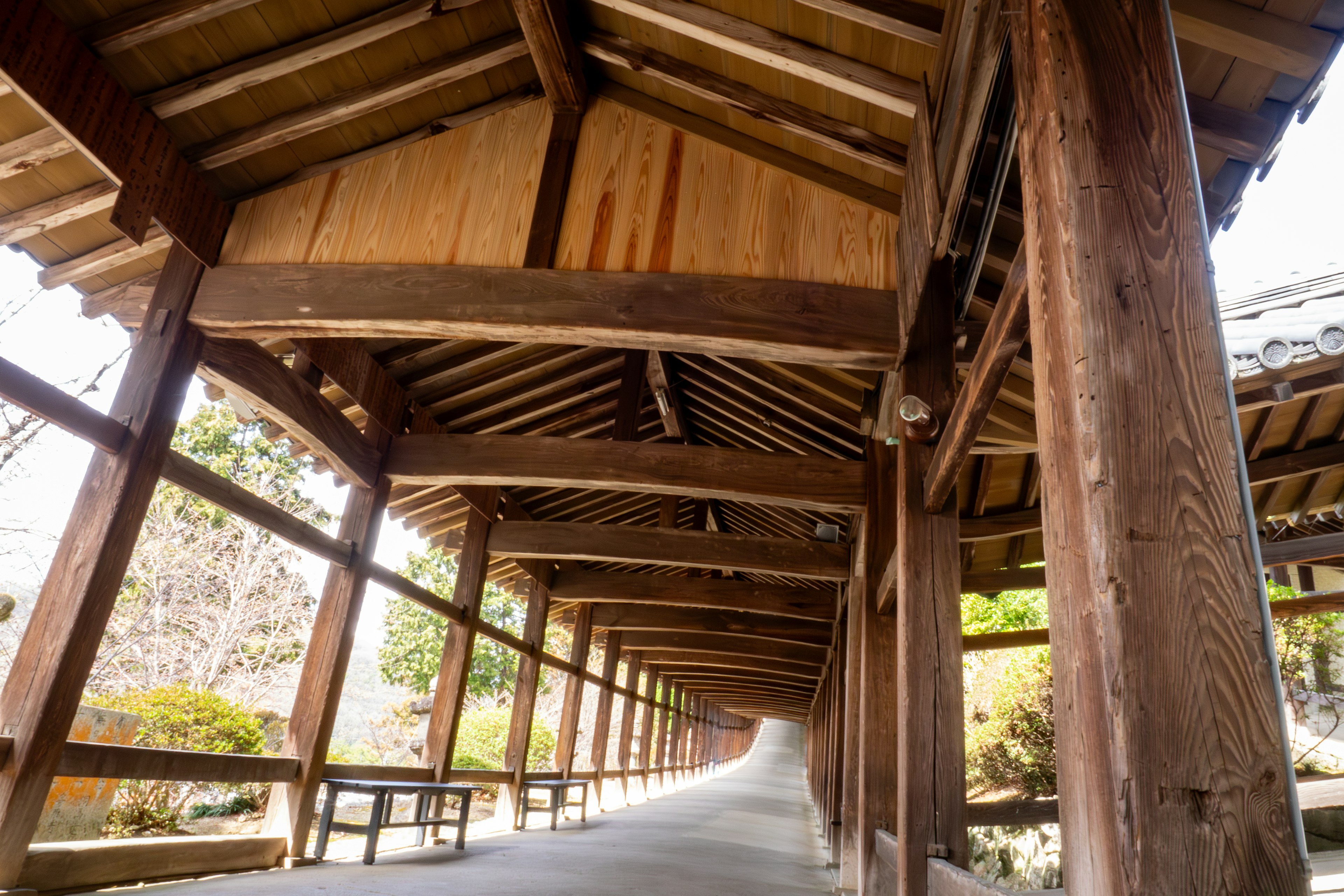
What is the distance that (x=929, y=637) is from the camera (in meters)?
2.99

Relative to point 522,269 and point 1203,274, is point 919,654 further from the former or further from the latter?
point 522,269

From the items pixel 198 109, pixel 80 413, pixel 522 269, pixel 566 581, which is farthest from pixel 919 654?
pixel 566 581

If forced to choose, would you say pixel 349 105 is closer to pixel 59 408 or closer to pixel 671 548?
pixel 59 408

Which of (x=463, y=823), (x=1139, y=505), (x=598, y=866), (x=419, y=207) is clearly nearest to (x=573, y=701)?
(x=463, y=823)

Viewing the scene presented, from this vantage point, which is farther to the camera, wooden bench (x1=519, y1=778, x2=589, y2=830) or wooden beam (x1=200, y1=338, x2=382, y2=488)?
wooden bench (x1=519, y1=778, x2=589, y2=830)

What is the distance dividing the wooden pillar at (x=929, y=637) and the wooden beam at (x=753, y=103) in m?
0.62

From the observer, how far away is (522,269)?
381 centimetres

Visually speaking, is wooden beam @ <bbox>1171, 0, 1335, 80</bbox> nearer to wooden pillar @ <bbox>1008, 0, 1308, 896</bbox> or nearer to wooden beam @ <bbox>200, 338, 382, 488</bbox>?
wooden pillar @ <bbox>1008, 0, 1308, 896</bbox>

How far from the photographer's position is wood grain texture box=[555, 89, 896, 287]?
3750mm

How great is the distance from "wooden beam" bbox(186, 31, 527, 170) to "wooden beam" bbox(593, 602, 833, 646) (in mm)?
6903

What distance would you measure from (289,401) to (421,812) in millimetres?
3264

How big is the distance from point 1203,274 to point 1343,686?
10.8 metres

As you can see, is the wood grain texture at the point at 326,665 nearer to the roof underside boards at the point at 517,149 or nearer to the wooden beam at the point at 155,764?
the wooden beam at the point at 155,764

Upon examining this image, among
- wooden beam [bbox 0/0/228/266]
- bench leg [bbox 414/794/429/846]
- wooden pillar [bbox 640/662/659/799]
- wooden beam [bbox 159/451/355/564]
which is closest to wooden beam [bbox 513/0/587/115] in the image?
wooden beam [bbox 0/0/228/266]
